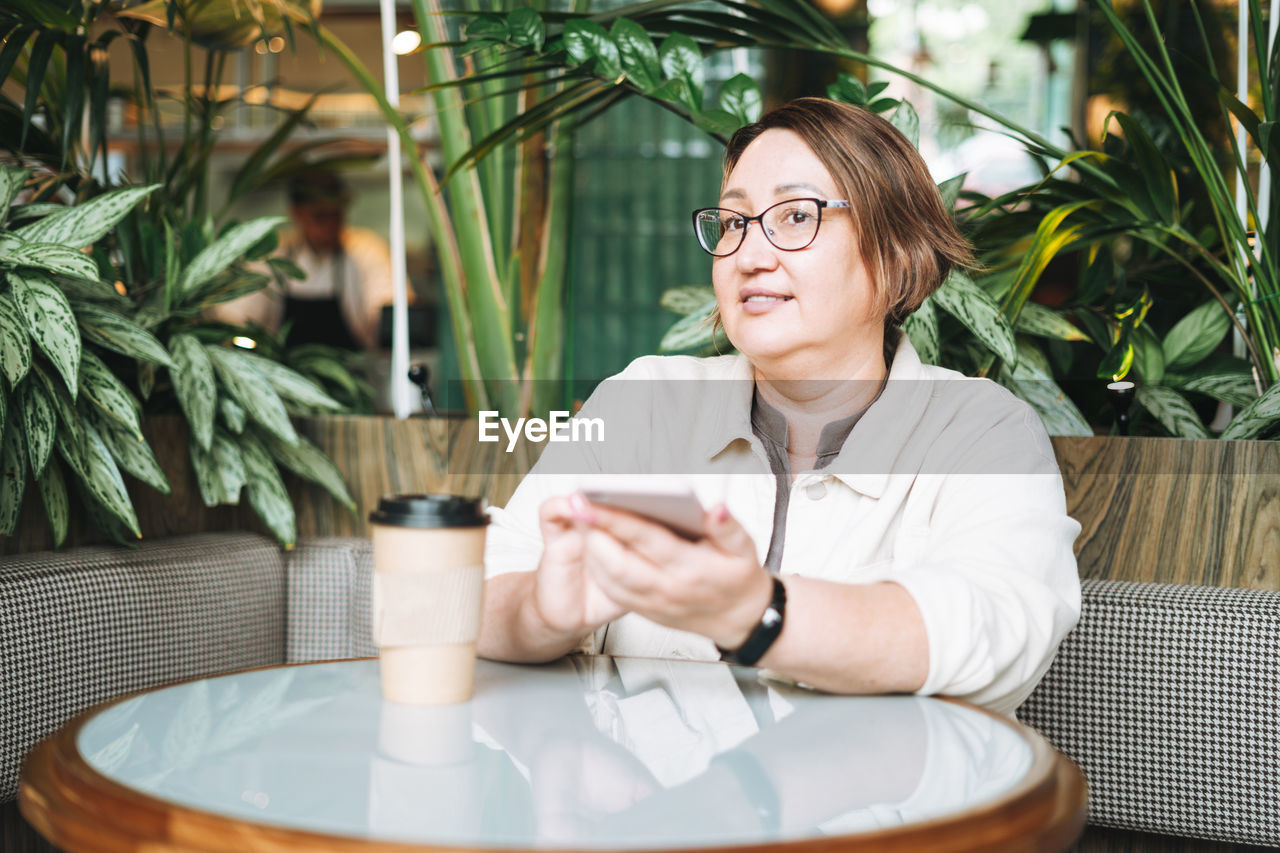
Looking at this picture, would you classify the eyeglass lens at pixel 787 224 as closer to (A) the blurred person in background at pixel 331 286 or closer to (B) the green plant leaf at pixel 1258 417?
(B) the green plant leaf at pixel 1258 417

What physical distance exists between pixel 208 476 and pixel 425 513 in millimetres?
1071

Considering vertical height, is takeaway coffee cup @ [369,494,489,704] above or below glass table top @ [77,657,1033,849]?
above

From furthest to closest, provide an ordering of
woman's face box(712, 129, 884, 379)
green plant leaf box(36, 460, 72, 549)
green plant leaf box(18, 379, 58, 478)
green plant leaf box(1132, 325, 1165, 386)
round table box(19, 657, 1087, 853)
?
1. green plant leaf box(1132, 325, 1165, 386)
2. green plant leaf box(36, 460, 72, 549)
3. green plant leaf box(18, 379, 58, 478)
4. woman's face box(712, 129, 884, 379)
5. round table box(19, 657, 1087, 853)

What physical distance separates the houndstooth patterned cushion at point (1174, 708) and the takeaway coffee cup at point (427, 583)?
0.90 meters

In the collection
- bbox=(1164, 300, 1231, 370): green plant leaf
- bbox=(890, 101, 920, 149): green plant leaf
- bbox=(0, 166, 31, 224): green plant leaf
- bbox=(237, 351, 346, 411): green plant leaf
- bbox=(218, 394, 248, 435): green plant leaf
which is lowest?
bbox=(218, 394, 248, 435): green plant leaf

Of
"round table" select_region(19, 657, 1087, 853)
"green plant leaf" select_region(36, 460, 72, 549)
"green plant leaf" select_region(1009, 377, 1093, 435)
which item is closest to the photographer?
"round table" select_region(19, 657, 1087, 853)

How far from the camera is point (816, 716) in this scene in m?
0.92

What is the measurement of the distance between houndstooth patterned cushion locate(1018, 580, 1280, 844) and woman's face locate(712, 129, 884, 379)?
52 cm

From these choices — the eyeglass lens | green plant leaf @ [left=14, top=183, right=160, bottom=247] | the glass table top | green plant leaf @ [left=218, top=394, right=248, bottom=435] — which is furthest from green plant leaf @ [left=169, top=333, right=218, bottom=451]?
the eyeglass lens

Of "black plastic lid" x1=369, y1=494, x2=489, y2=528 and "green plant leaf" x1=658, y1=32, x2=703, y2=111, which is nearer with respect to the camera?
"black plastic lid" x1=369, y1=494, x2=489, y2=528

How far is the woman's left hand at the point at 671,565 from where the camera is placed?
0.79 metres

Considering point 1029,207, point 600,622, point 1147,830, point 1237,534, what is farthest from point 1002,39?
point 600,622

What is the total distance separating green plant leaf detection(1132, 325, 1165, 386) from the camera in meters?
1.81
